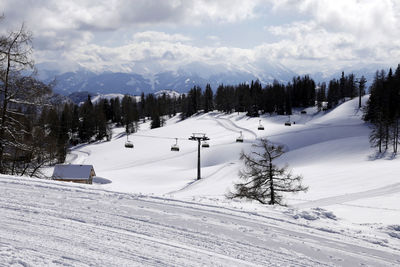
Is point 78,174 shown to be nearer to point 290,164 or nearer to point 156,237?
point 290,164

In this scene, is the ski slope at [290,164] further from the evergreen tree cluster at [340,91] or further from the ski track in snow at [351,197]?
the evergreen tree cluster at [340,91]

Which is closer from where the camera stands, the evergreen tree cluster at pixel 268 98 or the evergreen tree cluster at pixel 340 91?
the evergreen tree cluster at pixel 340 91

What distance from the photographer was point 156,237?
6773mm

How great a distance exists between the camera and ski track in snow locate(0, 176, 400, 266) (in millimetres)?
5836

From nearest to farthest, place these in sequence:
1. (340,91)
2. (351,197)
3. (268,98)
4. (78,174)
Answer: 1. (351,197)
2. (78,174)
3. (268,98)
4. (340,91)

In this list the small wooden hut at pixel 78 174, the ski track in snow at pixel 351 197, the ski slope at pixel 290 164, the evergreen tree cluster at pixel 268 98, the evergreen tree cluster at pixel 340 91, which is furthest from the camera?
the evergreen tree cluster at pixel 268 98

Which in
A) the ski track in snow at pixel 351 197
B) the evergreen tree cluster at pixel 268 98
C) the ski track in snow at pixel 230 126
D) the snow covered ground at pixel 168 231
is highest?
the evergreen tree cluster at pixel 268 98

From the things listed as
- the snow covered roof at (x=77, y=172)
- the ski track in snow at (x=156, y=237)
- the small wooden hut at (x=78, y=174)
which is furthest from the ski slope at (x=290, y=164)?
the snow covered roof at (x=77, y=172)

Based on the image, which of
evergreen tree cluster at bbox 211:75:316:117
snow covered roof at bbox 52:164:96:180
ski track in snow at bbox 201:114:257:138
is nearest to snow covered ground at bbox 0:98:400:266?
snow covered roof at bbox 52:164:96:180

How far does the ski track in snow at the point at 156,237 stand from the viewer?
5.84m

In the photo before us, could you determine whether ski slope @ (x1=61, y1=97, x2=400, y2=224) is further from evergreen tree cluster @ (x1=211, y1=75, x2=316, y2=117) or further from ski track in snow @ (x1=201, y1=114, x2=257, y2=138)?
evergreen tree cluster @ (x1=211, y1=75, x2=316, y2=117)

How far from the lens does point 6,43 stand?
34.6ft

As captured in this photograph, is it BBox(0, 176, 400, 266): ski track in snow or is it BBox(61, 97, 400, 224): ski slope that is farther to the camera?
BBox(61, 97, 400, 224): ski slope

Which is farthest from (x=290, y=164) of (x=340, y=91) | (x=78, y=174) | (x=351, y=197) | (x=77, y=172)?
(x=340, y=91)
